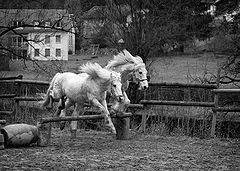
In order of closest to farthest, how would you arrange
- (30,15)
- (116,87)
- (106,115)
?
(106,115), (116,87), (30,15)

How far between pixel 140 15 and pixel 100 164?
804cm

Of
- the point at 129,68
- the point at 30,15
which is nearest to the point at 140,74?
the point at 129,68

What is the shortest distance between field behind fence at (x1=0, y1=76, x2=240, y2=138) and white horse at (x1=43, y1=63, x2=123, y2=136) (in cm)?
157

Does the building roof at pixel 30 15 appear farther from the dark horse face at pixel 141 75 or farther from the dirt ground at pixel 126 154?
the dirt ground at pixel 126 154

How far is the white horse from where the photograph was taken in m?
10.5

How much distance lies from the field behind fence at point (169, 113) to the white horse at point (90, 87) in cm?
157

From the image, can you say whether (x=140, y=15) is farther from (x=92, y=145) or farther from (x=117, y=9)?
(x=92, y=145)

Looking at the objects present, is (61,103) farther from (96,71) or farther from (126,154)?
(126,154)

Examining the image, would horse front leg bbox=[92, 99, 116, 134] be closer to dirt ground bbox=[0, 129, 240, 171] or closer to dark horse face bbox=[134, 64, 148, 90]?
dirt ground bbox=[0, 129, 240, 171]

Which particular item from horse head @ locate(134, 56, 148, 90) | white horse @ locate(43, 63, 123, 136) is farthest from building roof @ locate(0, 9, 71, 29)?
horse head @ locate(134, 56, 148, 90)

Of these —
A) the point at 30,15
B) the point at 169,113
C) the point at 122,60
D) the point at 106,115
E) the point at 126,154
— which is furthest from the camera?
the point at 169,113

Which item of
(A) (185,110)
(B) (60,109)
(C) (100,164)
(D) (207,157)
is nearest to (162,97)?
(A) (185,110)

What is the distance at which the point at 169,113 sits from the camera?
14.2 meters

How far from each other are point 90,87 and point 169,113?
406 cm
